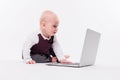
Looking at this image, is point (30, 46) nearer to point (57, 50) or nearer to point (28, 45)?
point (28, 45)

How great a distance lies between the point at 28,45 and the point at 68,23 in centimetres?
135

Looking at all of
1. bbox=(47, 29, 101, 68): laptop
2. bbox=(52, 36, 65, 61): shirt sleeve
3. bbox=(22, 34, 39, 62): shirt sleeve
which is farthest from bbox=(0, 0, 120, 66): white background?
bbox=(47, 29, 101, 68): laptop

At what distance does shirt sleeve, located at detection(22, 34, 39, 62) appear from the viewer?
5.49ft

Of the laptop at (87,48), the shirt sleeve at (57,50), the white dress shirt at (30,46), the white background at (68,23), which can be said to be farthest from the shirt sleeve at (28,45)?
the white background at (68,23)

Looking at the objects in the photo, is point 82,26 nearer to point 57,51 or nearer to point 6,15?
point 6,15

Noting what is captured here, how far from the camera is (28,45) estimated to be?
172cm

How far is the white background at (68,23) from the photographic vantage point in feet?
9.86

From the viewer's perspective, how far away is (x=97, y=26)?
3021 millimetres

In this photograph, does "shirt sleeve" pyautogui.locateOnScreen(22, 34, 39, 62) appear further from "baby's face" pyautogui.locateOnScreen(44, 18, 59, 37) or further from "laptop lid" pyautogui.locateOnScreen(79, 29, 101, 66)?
"laptop lid" pyautogui.locateOnScreen(79, 29, 101, 66)

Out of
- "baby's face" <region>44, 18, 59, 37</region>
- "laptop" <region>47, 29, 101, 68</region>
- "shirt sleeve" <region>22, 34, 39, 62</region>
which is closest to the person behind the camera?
"laptop" <region>47, 29, 101, 68</region>

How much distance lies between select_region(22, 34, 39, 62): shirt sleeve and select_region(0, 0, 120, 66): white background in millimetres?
1253

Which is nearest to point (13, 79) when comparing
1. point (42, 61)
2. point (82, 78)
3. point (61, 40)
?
point (82, 78)

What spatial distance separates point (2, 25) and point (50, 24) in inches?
54.1

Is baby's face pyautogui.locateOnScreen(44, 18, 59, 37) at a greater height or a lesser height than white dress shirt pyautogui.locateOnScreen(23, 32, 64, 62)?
greater
